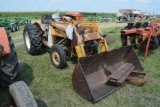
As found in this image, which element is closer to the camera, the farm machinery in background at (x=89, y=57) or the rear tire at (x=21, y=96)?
the rear tire at (x=21, y=96)

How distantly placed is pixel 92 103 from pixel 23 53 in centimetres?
417

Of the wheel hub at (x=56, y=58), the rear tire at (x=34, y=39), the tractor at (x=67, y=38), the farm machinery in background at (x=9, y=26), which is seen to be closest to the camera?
the tractor at (x=67, y=38)

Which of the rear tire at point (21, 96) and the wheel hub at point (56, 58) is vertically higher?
the rear tire at point (21, 96)

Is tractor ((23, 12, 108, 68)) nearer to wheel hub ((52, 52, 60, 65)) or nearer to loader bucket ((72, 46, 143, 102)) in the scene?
wheel hub ((52, 52, 60, 65))

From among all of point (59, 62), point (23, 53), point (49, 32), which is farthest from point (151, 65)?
point (23, 53)

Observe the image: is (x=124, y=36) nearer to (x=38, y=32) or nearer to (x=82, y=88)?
(x=38, y=32)

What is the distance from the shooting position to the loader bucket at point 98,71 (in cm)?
426

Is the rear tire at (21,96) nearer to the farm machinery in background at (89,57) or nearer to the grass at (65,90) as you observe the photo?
the grass at (65,90)

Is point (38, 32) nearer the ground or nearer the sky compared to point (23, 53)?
nearer the sky

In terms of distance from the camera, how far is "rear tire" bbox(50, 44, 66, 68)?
5648 millimetres

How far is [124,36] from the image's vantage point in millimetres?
7637

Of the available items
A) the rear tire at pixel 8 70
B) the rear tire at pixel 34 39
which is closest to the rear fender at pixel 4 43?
the rear tire at pixel 8 70

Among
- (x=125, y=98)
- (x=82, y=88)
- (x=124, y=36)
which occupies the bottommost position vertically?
(x=125, y=98)

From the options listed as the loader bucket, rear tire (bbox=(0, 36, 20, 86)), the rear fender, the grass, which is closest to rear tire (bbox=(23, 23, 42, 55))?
the grass
